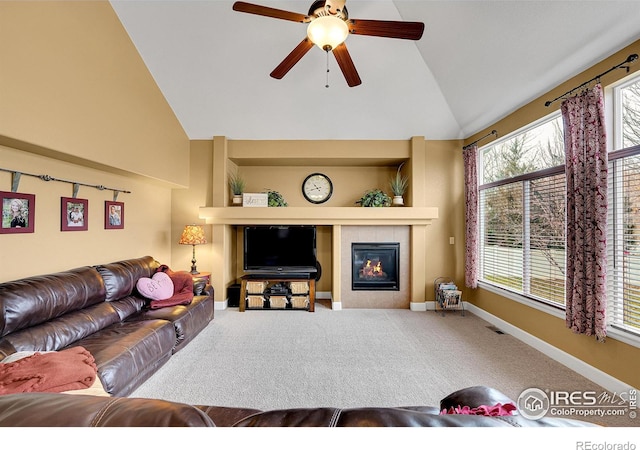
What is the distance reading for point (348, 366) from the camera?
2.69m

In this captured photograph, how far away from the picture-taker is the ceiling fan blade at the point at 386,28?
204cm

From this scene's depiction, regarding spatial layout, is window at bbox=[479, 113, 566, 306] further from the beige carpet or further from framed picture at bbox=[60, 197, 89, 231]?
framed picture at bbox=[60, 197, 89, 231]

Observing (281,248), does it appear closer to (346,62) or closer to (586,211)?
(346,62)

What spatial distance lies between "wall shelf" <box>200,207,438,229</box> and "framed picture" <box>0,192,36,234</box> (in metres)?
2.11

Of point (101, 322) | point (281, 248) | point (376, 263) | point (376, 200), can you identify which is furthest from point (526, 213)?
point (101, 322)

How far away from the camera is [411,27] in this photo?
2037 mm

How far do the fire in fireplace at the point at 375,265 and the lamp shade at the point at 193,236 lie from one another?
8.26 feet

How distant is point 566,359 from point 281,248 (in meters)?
3.85

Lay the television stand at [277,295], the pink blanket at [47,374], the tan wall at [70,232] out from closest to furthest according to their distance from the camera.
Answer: the pink blanket at [47,374]
the tan wall at [70,232]
the television stand at [277,295]

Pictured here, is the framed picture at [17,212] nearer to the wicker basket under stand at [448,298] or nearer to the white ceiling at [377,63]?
the white ceiling at [377,63]

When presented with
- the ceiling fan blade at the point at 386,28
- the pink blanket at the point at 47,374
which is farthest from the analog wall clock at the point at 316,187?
the pink blanket at the point at 47,374

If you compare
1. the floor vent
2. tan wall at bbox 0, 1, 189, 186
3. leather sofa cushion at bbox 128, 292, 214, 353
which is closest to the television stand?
leather sofa cushion at bbox 128, 292, 214, 353

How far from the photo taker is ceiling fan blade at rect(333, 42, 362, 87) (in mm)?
2324
